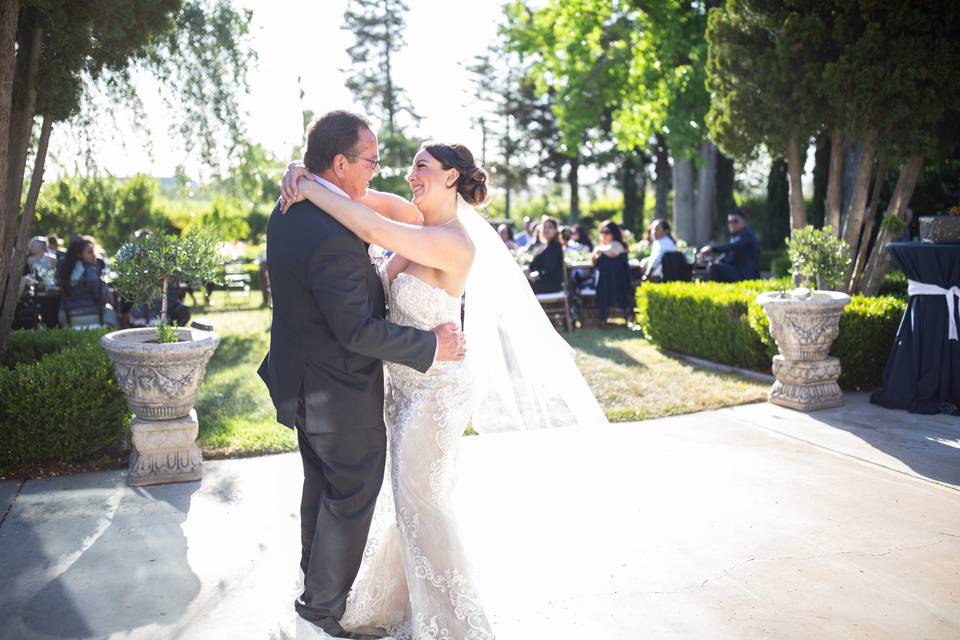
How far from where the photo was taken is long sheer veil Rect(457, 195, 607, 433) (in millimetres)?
3842

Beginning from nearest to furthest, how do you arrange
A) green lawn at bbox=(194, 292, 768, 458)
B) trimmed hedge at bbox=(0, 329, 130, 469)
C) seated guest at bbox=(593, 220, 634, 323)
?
1. trimmed hedge at bbox=(0, 329, 130, 469)
2. green lawn at bbox=(194, 292, 768, 458)
3. seated guest at bbox=(593, 220, 634, 323)

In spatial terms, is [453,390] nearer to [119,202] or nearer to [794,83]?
[794,83]

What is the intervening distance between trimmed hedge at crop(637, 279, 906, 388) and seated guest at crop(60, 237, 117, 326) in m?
7.26

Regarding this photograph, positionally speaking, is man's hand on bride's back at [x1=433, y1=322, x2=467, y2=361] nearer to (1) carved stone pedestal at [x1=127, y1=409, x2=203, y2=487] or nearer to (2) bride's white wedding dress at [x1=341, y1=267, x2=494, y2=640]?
(2) bride's white wedding dress at [x1=341, y1=267, x2=494, y2=640]

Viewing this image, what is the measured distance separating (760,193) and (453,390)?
55.8 metres

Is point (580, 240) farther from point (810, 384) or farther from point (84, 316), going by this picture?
point (810, 384)

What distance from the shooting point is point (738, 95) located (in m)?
9.01

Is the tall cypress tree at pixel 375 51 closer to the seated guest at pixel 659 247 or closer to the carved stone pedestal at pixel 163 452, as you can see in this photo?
the seated guest at pixel 659 247

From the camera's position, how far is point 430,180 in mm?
3248

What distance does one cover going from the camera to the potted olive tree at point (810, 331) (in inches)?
269

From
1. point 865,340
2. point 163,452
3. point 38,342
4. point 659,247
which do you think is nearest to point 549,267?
point 659,247

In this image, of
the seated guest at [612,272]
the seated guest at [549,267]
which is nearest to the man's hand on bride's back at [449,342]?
the seated guest at [549,267]

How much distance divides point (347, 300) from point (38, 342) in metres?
5.09

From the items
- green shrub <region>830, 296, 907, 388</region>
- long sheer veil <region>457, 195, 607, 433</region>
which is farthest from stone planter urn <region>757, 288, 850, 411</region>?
long sheer veil <region>457, 195, 607, 433</region>
